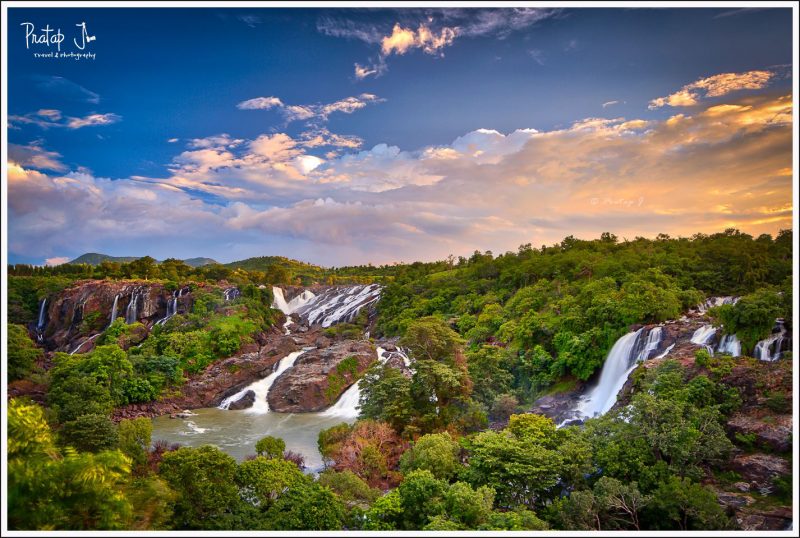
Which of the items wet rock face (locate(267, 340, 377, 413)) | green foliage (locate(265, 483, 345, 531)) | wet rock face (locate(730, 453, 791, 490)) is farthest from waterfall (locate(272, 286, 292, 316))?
wet rock face (locate(730, 453, 791, 490))

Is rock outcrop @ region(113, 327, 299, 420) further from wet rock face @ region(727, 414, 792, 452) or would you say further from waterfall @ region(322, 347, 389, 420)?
wet rock face @ region(727, 414, 792, 452)

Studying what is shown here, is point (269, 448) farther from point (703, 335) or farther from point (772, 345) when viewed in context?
point (772, 345)

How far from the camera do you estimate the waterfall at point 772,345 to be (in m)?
9.43

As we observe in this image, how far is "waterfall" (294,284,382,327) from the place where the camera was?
27828 mm

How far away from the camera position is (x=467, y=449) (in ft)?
29.8

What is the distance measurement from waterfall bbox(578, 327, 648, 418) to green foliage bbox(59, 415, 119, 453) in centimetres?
1140

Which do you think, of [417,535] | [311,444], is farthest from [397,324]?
[417,535]

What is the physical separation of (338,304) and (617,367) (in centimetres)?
2041

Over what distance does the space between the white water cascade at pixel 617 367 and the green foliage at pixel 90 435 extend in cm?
1133

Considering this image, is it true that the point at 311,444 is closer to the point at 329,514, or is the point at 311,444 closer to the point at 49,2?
the point at 329,514

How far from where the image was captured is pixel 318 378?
17.1m

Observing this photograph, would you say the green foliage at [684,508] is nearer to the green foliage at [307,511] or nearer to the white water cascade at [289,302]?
the green foliage at [307,511]

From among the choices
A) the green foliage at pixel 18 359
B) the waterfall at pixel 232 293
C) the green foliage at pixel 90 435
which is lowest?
the green foliage at pixel 90 435

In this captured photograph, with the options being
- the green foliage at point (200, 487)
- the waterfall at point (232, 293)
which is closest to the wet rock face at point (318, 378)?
the waterfall at point (232, 293)
